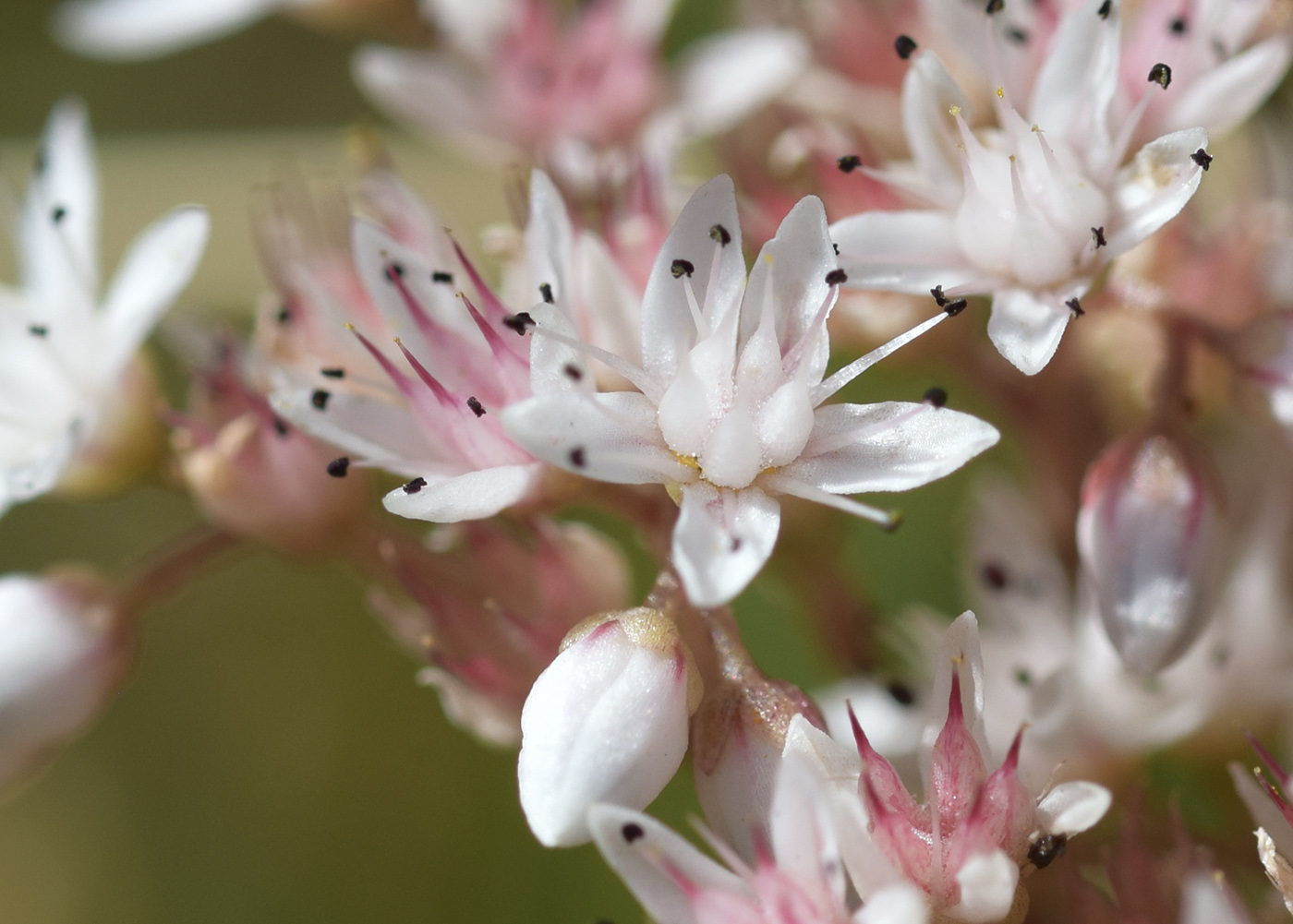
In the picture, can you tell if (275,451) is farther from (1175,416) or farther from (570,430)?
(1175,416)

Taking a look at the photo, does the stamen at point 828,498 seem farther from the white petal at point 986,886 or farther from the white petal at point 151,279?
the white petal at point 151,279

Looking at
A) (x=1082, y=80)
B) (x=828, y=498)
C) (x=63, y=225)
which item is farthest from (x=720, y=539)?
(x=63, y=225)

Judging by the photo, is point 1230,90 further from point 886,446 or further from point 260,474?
point 260,474

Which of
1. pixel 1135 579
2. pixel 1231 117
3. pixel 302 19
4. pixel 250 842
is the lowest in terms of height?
pixel 250 842

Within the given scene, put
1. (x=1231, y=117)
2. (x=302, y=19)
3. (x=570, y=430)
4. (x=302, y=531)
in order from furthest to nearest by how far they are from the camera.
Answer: (x=302, y=19)
(x=302, y=531)
(x=1231, y=117)
(x=570, y=430)

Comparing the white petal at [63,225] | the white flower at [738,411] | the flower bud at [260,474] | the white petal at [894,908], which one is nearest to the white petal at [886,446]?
the white flower at [738,411]

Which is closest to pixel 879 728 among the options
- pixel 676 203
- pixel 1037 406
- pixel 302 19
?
pixel 1037 406
